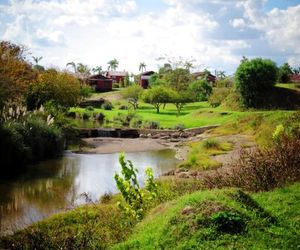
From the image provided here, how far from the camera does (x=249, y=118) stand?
127 feet

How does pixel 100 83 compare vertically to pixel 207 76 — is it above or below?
below

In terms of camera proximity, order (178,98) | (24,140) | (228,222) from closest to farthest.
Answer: (228,222) → (24,140) → (178,98)

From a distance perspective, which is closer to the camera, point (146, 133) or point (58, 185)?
point (58, 185)

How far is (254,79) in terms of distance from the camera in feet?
162

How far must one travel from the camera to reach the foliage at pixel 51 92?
124ft

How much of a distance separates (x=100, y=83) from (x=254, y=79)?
48.6 metres

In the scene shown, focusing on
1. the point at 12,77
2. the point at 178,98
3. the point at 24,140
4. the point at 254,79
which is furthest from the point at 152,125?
the point at 24,140

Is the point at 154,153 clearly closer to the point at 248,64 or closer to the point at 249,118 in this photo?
the point at 249,118

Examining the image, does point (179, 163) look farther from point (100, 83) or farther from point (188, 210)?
point (100, 83)

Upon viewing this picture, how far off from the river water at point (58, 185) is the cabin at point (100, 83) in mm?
62676

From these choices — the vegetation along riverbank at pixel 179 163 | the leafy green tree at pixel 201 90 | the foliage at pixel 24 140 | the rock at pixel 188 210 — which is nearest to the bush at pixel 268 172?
the vegetation along riverbank at pixel 179 163

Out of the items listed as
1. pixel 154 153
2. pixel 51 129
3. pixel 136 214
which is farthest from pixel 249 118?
pixel 136 214

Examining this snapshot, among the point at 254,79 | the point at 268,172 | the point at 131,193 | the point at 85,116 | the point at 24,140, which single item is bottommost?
the point at 85,116

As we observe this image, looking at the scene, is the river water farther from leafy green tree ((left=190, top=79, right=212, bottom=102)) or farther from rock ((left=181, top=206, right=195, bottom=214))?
leafy green tree ((left=190, top=79, right=212, bottom=102))
